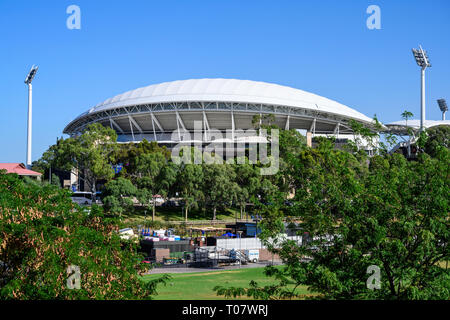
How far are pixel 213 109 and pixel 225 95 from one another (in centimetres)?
352

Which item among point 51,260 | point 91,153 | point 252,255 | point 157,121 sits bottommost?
point 252,255

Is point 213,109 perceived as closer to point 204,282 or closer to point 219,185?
point 219,185

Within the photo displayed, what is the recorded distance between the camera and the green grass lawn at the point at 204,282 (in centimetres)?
1961

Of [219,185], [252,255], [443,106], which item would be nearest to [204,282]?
[252,255]

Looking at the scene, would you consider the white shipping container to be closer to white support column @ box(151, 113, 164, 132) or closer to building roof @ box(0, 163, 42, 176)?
building roof @ box(0, 163, 42, 176)

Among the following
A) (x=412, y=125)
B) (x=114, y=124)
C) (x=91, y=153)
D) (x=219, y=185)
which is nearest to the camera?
(x=219, y=185)

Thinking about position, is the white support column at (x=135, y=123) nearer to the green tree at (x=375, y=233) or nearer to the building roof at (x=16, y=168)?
the building roof at (x=16, y=168)

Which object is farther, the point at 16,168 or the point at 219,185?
the point at 219,185

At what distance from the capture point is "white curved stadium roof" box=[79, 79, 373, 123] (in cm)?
7825

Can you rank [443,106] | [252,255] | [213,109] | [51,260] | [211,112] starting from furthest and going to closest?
1. [443,106]
2. [211,112]
3. [213,109]
4. [252,255]
5. [51,260]

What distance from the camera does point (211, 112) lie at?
78.8 meters
